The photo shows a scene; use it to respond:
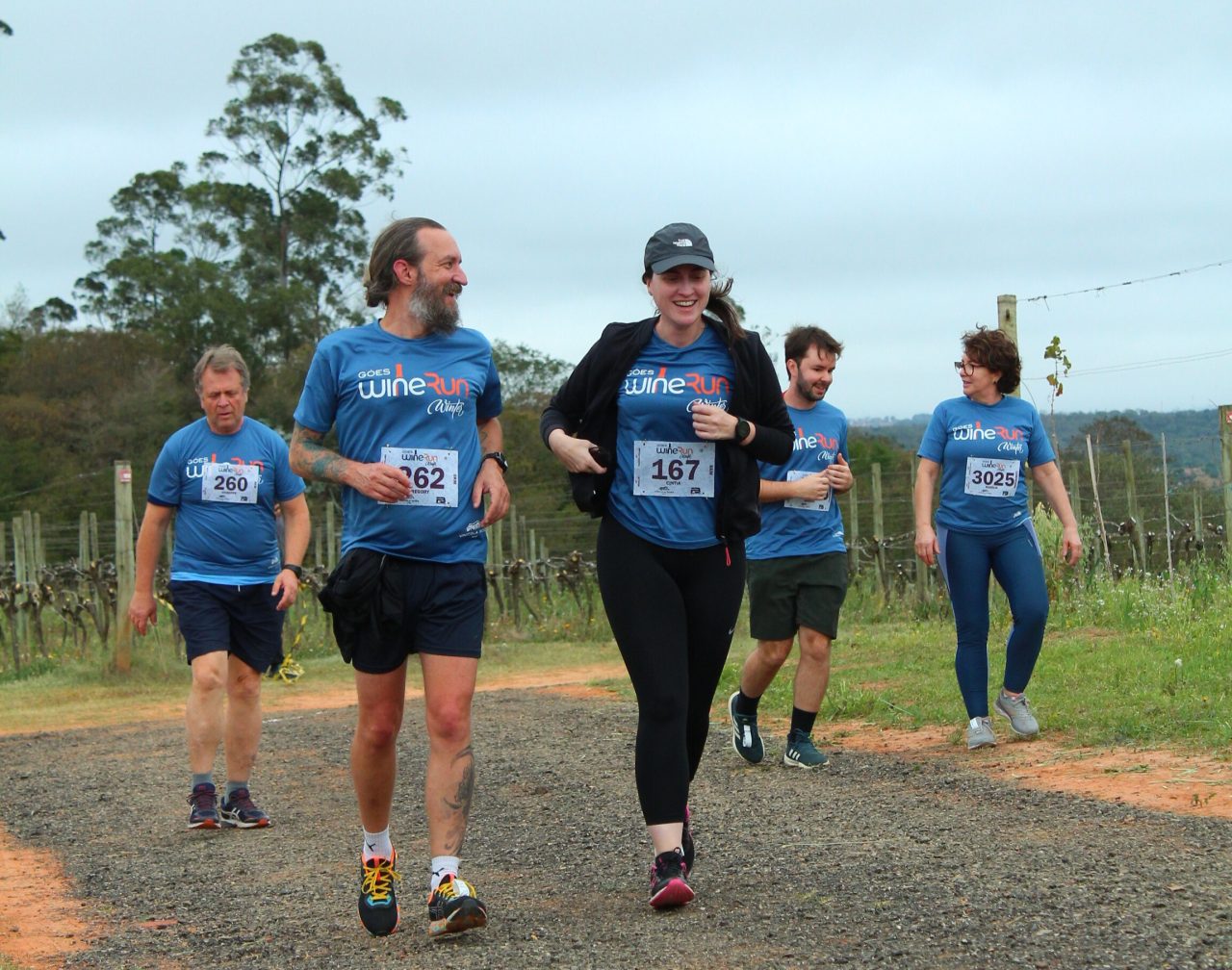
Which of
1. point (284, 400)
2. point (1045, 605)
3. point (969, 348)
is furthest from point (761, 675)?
point (284, 400)

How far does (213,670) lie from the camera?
283 inches

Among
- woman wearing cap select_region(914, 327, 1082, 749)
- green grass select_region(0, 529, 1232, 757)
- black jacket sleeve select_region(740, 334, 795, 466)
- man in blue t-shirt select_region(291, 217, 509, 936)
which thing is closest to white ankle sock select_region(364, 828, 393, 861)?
man in blue t-shirt select_region(291, 217, 509, 936)

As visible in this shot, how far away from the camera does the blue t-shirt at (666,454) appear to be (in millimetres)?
5016

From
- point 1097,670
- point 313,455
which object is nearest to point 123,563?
point 1097,670

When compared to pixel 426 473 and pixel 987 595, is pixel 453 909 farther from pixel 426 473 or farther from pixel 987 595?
pixel 987 595

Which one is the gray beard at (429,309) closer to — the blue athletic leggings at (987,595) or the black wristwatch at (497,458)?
the black wristwatch at (497,458)

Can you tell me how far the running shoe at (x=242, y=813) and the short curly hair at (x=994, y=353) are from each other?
399 cm

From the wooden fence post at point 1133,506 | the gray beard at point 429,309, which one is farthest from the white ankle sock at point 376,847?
the wooden fence post at point 1133,506

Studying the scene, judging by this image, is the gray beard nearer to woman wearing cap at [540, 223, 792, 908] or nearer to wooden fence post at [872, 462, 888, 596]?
woman wearing cap at [540, 223, 792, 908]

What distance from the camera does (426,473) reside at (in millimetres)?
4836

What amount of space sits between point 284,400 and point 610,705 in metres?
33.3

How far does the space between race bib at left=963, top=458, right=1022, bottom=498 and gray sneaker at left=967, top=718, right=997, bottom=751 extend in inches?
43.2

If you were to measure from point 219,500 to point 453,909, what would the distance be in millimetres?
3308

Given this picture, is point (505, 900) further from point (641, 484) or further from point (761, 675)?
point (761, 675)
